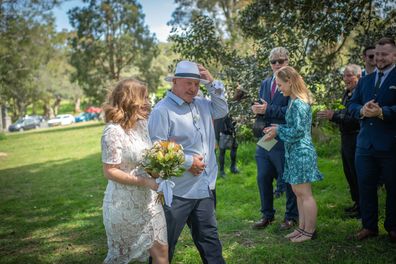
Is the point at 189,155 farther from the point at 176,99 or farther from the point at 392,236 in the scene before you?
the point at 392,236

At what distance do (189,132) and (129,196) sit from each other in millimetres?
846

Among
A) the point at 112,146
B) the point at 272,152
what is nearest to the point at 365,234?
the point at 272,152

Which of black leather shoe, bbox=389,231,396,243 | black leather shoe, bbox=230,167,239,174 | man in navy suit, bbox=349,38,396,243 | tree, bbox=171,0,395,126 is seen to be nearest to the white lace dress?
man in navy suit, bbox=349,38,396,243

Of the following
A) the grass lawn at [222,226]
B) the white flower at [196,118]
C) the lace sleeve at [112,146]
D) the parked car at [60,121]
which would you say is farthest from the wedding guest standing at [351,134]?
the parked car at [60,121]

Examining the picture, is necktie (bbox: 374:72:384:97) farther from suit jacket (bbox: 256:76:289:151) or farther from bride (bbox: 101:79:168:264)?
bride (bbox: 101:79:168:264)

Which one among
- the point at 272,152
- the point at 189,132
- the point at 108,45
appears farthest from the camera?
the point at 108,45

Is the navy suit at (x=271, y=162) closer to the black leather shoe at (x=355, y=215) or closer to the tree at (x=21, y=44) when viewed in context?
the black leather shoe at (x=355, y=215)

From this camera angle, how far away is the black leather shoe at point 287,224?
5586 mm

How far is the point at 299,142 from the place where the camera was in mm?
4926

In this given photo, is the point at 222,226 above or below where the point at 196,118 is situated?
below

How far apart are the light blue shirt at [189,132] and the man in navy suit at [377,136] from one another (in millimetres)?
1894

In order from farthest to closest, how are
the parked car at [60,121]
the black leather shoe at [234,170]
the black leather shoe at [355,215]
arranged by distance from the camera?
the parked car at [60,121], the black leather shoe at [234,170], the black leather shoe at [355,215]

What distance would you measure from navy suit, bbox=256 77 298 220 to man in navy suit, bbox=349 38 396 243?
3.12ft

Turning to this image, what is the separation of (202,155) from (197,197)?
0.42 meters
